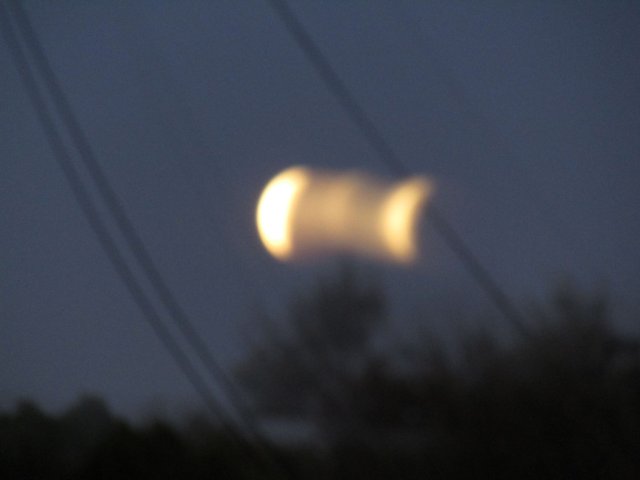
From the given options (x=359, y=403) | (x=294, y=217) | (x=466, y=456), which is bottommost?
(x=466, y=456)

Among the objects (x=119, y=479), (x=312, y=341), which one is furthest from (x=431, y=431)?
(x=119, y=479)

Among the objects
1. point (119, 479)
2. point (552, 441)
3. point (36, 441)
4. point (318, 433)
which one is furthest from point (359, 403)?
point (36, 441)

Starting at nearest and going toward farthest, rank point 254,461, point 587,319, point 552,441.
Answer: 1. point 552,441
2. point 587,319
3. point 254,461

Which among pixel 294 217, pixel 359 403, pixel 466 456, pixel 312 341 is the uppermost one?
pixel 294 217

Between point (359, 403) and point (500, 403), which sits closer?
point (500, 403)

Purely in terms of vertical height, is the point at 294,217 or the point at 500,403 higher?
the point at 294,217

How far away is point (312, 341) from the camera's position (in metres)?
5.23

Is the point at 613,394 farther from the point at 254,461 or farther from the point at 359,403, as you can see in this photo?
the point at 254,461

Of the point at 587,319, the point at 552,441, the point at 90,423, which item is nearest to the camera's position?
the point at 552,441

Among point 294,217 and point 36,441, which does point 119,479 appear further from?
point 294,217

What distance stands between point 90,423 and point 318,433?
1.68m

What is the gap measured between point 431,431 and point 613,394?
0.99m

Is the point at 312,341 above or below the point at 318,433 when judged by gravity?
above

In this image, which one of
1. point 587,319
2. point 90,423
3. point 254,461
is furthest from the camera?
point 90,423
